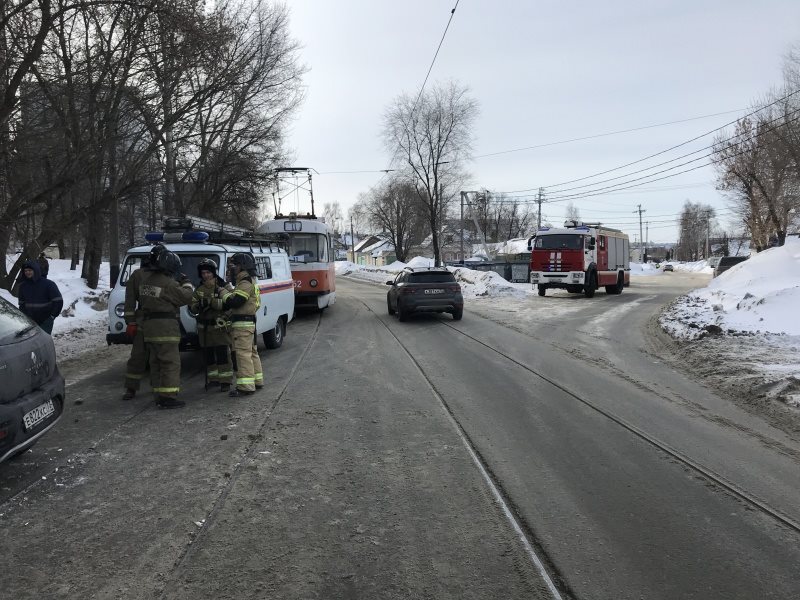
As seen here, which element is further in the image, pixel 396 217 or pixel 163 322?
pixel 396 217

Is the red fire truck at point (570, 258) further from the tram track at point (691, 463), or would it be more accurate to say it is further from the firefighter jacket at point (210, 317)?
the firefighter jacket at point (210, 317)

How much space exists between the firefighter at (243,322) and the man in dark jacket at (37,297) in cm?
361

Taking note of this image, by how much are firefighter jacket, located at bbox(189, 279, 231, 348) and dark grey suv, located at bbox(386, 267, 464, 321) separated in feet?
27.6

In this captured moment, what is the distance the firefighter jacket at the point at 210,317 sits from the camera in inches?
291

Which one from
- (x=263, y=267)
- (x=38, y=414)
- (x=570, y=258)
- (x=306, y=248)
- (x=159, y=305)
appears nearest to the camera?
(x=38, y=414)

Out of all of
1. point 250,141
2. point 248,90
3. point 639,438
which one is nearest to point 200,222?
point 639,438

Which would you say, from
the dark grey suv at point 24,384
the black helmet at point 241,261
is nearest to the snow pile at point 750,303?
the black helmet at point 241,261

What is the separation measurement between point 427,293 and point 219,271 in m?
7.66

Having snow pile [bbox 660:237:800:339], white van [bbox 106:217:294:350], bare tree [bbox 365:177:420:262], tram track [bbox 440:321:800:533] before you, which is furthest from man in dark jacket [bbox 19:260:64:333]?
bare tree [bbox 365:177:420:262]

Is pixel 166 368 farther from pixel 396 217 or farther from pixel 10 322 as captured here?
pixel 396 217

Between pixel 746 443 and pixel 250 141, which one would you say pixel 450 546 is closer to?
pixel 746 443

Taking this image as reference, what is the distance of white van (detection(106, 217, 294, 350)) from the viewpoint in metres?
8.27

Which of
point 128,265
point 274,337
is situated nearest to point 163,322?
point 128,265

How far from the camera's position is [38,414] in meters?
4.39
